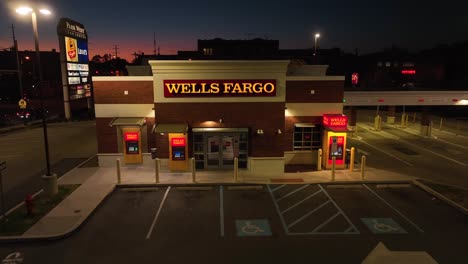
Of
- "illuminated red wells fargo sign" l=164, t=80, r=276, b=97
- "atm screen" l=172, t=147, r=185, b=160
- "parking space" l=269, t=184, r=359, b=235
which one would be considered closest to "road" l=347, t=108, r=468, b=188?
"parking space" l=269, t=184, r=359, b=235

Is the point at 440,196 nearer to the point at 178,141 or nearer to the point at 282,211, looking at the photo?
the point at 282,211

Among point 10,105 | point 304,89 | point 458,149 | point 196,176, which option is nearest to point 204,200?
point 196,176

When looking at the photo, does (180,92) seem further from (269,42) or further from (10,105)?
(10,105)

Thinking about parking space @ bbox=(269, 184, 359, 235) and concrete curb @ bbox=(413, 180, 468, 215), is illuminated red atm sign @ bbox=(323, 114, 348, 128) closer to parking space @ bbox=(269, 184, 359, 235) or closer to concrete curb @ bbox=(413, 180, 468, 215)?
parking space @ bbox=(269, 184, 359, 235)

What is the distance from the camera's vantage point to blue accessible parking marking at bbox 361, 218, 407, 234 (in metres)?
11.3

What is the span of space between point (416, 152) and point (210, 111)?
1499 cm

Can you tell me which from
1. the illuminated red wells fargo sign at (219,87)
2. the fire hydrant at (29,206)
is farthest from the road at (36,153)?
the illuminated red wells fargo sign at (219,87)

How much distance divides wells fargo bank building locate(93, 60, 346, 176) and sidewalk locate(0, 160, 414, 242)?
0.93 metres

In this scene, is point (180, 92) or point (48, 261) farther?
point (180, 92)

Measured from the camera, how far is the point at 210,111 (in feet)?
58.1

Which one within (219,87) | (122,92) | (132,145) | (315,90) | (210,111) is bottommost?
(132,145)

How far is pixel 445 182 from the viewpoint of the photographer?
16.4 meters

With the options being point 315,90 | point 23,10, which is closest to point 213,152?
point 315,90

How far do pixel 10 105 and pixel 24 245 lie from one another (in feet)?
187
